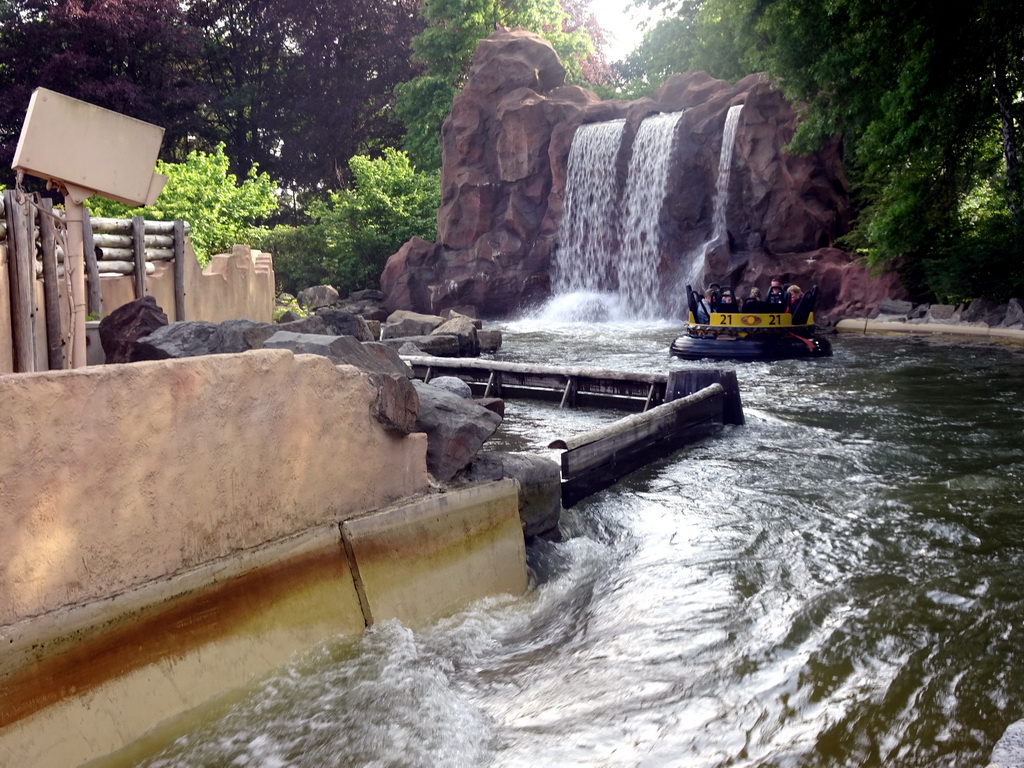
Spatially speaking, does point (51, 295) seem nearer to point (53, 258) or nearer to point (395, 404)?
point (53, 258)

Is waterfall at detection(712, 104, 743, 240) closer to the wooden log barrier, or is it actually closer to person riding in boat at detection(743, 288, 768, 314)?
person riding in boat at detection(743, 288, 768, 314)

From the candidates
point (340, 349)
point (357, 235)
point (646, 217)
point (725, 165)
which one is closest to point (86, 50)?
point (357, 235)

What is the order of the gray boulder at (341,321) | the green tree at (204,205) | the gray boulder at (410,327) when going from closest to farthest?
1. the gray boulder at (341,321)
2. the green tree at (204,205)
3. the gray boulder at (410,327)

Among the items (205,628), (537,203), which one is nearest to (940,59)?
(537,203)

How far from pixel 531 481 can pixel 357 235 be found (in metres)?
22.7

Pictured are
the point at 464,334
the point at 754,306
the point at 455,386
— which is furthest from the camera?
the point at 464,334

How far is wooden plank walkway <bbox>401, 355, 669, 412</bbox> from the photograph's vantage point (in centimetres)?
954

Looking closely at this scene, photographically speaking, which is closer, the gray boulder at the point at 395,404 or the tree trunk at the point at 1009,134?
the gray boulder at the point at 395,404

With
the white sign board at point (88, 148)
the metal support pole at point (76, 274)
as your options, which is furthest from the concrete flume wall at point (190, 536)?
the white sign board at point (88, 148)

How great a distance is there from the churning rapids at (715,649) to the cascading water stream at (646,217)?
15465 millimetres

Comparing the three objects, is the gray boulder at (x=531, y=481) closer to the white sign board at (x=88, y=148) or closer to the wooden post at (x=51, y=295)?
the white sign board at (x=88, y=148)

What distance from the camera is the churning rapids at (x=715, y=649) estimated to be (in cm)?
314

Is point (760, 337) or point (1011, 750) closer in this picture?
point (1011, 750)

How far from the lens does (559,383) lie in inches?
402
